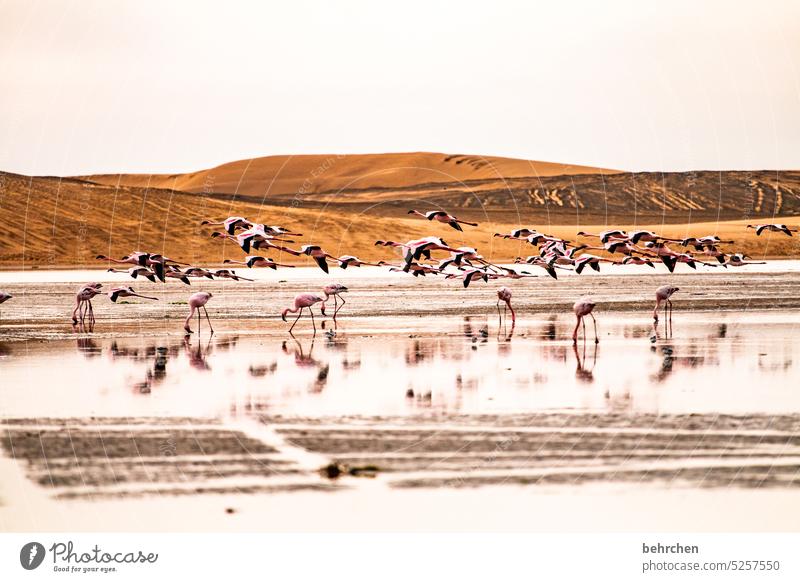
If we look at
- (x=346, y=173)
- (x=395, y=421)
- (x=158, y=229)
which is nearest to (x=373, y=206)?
(x=158, y=229)

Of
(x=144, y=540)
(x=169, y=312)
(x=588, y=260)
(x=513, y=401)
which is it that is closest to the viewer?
(x=144, y=540)

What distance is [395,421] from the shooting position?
1317cm

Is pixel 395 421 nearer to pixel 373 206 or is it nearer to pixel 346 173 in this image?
pixel 373 206

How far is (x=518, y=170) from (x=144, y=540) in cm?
15682

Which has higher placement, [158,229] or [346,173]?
[346,173]

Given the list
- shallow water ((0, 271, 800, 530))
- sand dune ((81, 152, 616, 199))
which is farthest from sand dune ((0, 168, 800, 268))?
sand dune ((81, 152, 616, 199))

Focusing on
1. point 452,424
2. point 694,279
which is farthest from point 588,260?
point 694,279

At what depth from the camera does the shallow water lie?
991cm

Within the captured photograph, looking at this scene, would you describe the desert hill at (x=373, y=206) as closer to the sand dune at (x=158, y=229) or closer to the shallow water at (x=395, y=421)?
the sand dune at (x=158, y=229)

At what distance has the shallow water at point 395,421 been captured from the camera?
390 inches

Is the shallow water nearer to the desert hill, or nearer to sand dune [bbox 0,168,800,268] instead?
sand dune [bbox 0,168,800,268]

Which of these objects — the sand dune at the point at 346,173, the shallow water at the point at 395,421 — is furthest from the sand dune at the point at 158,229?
the sand dune at the point at 346,173

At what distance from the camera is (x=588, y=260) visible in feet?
87.5

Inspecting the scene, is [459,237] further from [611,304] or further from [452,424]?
[452,424]
